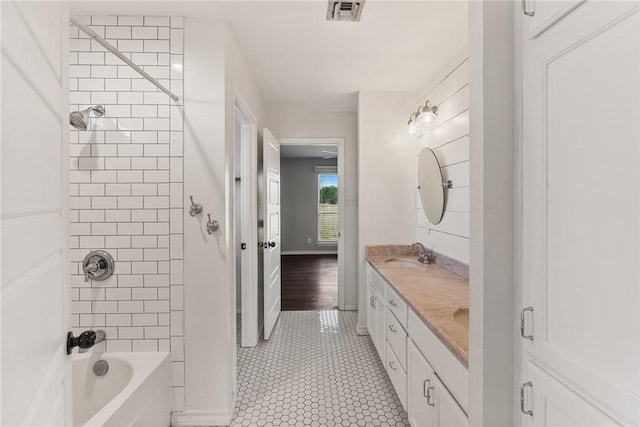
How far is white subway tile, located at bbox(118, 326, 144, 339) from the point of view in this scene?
1907mm

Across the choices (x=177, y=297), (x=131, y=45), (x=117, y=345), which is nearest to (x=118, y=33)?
(x=131, y=45)

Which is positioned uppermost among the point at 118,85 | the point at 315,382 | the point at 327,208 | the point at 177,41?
the point at 177,41

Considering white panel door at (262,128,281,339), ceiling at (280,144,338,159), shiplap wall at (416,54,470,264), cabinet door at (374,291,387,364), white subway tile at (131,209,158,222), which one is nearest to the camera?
white subway tile at (131,209,158,222)

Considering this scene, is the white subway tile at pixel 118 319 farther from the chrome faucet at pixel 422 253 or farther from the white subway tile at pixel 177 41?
the chrome faucet at pixel 422 253

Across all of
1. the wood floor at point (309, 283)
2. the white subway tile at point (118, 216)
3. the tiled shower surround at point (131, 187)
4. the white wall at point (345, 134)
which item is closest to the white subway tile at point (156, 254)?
the tiled shower surround at point (131, 187)

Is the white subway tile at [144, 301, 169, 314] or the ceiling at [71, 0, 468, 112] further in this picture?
the white subway tile at [144, 301, 169, 314]

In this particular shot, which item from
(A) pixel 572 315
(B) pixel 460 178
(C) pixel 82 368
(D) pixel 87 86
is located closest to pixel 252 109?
(D) pixel 87 86

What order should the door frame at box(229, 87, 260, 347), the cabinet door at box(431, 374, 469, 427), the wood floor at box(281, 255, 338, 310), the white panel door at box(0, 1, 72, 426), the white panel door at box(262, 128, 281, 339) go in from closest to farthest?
the white panel door at box(0, 1, 72, 426)
the cabinet door at box(431, 374, 469, 427)
the door frame at box(229, 87, 260, 347)
the white panel door at box(262, 128, 281, 339)
the wood floor at box(281, 255, 338, 310)

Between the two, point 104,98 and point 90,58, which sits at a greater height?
point 90,58

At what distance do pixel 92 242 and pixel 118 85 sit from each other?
928mm

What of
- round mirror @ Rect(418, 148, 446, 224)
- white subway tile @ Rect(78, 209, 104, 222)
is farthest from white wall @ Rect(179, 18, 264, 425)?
round mirror @ Rect(418, 148, 446, 224)

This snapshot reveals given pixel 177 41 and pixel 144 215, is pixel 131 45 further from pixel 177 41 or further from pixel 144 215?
pixel 144 215

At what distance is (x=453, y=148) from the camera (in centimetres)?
238

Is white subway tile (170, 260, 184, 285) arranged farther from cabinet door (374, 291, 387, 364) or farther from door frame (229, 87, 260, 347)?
cabinet door (374, 291, 387, 364)
